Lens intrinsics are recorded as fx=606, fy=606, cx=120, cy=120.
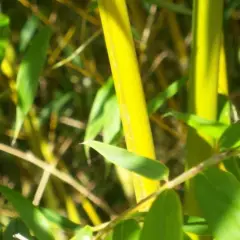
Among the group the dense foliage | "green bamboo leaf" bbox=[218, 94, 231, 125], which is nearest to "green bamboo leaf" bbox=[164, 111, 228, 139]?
the dense foliage

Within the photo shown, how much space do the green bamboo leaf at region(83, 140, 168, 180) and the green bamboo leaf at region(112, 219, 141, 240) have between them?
5 centimetres

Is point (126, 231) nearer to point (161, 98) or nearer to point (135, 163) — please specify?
point (135, 163)

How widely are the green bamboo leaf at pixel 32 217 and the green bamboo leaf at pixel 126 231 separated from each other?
0.10m

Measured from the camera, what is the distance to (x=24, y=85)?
631 millimetres

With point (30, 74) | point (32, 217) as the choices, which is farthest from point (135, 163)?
point (30, 74)

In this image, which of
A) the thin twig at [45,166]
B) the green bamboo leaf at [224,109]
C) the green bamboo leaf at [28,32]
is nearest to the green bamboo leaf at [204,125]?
the green bamboo leaf at [224,109]

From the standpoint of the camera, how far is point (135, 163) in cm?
41

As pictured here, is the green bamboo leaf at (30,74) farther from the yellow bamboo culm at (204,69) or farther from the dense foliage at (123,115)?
the yellow bamboo culm at (204,69)

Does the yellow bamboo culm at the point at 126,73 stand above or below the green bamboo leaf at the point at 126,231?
above

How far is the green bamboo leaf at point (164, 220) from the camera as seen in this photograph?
39 cm

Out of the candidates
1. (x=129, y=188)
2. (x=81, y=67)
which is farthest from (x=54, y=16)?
(x=129, y=188)

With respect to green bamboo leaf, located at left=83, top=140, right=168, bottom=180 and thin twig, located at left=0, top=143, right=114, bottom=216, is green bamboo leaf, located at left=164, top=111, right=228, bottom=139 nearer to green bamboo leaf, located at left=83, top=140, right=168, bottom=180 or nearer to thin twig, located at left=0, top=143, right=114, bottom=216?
green bamboo leaf, located at left=83, top=140, right=168, bottom=180

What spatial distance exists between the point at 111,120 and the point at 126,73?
0.16m

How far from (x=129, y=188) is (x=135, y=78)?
0.37 metres
